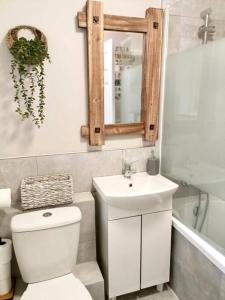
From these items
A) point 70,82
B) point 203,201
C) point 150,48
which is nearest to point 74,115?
point 70,82

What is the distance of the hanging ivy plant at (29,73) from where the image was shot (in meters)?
1.40

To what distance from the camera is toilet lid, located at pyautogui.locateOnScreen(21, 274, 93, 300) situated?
1286mm

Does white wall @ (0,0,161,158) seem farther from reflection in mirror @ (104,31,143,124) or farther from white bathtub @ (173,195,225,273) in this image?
white bathtub @ (173,195,225,273)

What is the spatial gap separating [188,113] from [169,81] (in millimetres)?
331

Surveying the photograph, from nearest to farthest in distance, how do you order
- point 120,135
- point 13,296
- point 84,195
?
point 13,296 → point 84,195 → point 120,135

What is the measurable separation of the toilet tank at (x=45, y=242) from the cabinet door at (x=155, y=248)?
1.72 ft

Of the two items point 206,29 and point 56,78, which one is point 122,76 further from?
point 206,29

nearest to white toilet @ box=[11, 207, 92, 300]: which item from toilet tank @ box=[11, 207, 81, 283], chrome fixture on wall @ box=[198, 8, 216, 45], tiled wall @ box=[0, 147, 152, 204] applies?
toilet tank @ box=[11, 207, 81, 283]

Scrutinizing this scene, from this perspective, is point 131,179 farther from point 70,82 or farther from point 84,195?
point 70,82

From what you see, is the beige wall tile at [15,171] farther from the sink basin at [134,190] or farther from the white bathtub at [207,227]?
the white bathtub at [207,227]

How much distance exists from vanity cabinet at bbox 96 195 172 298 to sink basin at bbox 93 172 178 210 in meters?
0.10

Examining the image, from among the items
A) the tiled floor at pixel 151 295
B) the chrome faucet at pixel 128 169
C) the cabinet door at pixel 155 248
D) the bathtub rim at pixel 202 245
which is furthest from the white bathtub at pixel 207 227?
the tiled floor at pixel 151 295

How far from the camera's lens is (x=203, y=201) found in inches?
69.2

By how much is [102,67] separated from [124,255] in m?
1.37
